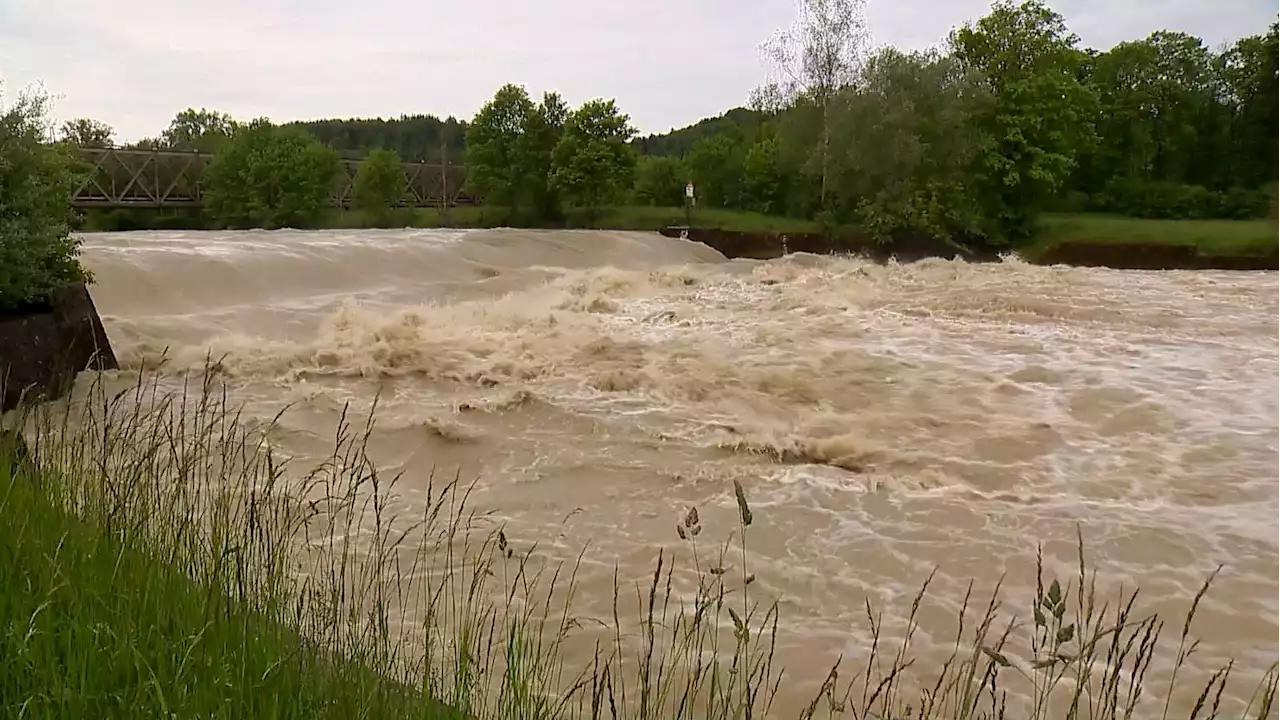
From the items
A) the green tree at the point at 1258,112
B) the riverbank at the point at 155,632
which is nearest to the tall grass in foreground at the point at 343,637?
the riverbank at the point at 155,632

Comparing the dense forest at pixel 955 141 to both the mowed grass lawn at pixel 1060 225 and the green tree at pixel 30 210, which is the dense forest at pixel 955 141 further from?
the green tree at pixel 30 210

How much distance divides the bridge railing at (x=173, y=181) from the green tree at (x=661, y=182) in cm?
726

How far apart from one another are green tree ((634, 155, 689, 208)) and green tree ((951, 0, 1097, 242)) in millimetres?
11625

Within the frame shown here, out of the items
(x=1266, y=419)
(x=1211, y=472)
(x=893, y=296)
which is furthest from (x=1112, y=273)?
(x=1211, y=472)

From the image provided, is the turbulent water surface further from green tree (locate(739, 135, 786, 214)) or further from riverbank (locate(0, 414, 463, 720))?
green tree (locate(739, 135, 786, 214))

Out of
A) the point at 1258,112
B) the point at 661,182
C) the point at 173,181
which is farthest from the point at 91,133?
the point at 1258,112

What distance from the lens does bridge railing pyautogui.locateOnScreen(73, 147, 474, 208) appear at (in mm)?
27891

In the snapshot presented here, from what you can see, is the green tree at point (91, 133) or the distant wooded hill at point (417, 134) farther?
the distant wooded hill at point (417, 134)

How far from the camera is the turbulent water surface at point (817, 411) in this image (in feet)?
15.9

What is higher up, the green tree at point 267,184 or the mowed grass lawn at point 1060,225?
the green tree at point 267,184

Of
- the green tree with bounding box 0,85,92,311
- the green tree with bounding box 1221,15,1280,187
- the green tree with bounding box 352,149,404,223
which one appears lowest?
the green tree with bounding box 0,85,92,311

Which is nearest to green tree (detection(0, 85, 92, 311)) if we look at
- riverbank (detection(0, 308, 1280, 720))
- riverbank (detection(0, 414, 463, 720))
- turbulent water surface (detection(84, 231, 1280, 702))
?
turbulent water surface (detection(84, 231, 1280, 702))

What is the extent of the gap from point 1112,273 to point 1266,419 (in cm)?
1371

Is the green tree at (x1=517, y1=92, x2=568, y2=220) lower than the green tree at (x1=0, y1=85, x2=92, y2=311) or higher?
higher
